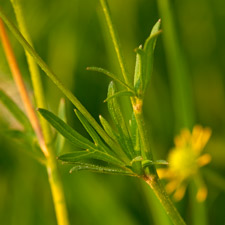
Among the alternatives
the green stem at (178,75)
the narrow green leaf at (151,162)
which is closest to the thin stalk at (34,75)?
the narrow green leaf at (151,162)

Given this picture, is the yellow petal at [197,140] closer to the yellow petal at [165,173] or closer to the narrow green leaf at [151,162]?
the yellow petal at [165,173]

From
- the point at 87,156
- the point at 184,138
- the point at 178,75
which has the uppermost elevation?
the point at 178,75

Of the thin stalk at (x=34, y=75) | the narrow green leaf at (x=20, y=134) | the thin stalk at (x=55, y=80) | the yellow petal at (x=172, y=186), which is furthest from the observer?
the yellow petal at (x=172, y=186)

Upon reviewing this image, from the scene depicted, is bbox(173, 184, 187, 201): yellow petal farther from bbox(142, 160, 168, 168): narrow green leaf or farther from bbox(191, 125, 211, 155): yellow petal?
bbox(142, 160, 168, 168): narrow green leaf

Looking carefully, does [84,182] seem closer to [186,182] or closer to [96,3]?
[186,182]

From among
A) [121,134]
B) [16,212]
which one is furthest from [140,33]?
[121,134]

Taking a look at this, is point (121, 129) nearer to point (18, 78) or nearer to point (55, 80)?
point (55, 80)

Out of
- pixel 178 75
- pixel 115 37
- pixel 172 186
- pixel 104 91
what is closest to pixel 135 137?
pixel 115 37
